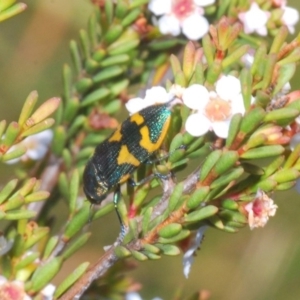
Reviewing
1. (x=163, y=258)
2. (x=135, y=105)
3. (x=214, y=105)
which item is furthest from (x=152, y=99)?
(x=163, y=258)

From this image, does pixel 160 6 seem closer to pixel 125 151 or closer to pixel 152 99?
pixel 152 99

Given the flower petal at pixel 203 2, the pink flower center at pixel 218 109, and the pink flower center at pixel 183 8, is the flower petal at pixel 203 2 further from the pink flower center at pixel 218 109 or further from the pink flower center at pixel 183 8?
the pink flower center at pixel 218 109

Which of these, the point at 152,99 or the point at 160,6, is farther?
the point at 160,6

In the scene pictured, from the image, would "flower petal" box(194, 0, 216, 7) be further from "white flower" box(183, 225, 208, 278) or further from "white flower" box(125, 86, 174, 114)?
"white flower" box(183, 225, 208, 278)


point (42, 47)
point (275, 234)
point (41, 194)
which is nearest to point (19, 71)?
point (42, 47)

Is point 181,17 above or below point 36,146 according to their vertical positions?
above

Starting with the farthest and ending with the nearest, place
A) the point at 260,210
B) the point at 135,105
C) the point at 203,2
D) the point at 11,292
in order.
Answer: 1. the point at 203,2
2. the point at 135,105
3. the point at 11,292
4. the point at 260,210
